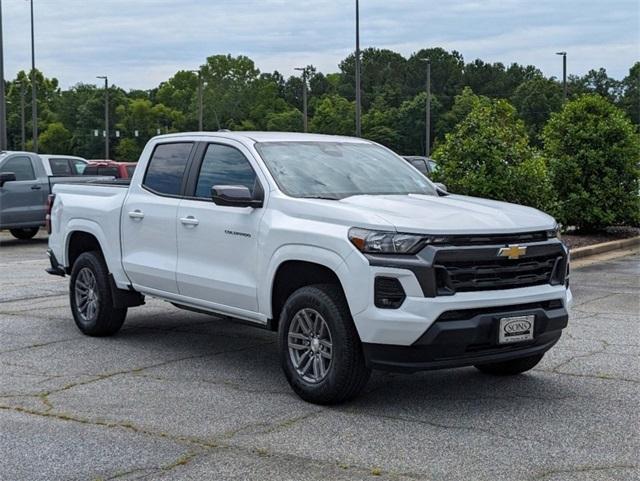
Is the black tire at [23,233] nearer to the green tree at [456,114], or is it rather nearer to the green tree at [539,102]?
the green tree at [456,114]

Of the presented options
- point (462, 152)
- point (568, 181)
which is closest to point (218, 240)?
point (462, 152)

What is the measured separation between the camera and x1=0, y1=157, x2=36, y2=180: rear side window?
20297 millimetres

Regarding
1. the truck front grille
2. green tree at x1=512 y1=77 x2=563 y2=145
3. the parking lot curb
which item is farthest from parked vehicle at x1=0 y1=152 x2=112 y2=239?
green tree at x1=512 y1=77 x2=563 y2=145

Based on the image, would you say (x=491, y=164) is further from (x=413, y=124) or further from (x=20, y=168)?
(x=413, y=124)

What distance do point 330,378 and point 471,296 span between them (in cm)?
106

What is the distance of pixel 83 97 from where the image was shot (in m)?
126

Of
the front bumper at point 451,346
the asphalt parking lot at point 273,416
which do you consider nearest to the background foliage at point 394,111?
the asphalt parking lot at point 273,416

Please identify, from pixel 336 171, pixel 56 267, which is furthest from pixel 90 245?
pixel 336 171

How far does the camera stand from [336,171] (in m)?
7.42

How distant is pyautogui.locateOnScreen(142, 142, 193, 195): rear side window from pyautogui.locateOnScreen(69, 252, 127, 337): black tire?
98 cm

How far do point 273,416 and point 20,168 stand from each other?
15.7m

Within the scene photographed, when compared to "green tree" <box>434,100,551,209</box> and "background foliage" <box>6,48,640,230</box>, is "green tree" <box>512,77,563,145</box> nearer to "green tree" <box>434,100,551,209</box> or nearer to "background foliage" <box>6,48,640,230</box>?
"background foliage" <box>6,48,640,230</box>

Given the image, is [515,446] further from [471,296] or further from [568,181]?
[568,181]

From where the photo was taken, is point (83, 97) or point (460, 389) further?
point (83, 97)
